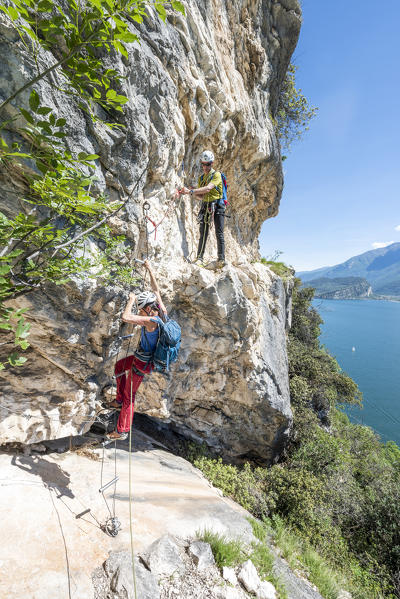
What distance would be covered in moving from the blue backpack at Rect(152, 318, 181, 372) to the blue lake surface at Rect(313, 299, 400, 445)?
2447 cm

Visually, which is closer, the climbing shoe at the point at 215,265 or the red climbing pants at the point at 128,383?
the red climbing pants at the point at 128,383

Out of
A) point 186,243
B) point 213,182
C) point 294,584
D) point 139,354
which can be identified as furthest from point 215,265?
point 294,584

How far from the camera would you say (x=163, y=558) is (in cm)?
365

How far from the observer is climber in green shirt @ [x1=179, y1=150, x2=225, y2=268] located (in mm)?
6119

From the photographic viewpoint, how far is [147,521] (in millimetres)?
4266

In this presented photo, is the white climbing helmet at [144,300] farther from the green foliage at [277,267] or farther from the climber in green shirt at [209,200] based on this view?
the green foliage at [277,267]

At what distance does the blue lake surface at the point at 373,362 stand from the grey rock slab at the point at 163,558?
24844mm

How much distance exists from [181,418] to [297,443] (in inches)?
257

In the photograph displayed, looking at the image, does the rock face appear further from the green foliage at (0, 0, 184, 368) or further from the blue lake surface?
the blue lake surface

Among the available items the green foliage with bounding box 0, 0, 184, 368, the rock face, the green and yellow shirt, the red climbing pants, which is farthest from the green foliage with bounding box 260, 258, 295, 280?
the green foliage with bounding box 0, 0, 184, 368

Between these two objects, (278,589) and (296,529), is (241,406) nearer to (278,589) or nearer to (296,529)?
(296,529)

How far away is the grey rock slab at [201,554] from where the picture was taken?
3773mm

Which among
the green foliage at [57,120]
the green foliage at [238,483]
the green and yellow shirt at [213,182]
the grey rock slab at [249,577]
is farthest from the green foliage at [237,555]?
the green and yellow shirt at [213,182]

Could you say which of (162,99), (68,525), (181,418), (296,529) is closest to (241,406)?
(181,418)
